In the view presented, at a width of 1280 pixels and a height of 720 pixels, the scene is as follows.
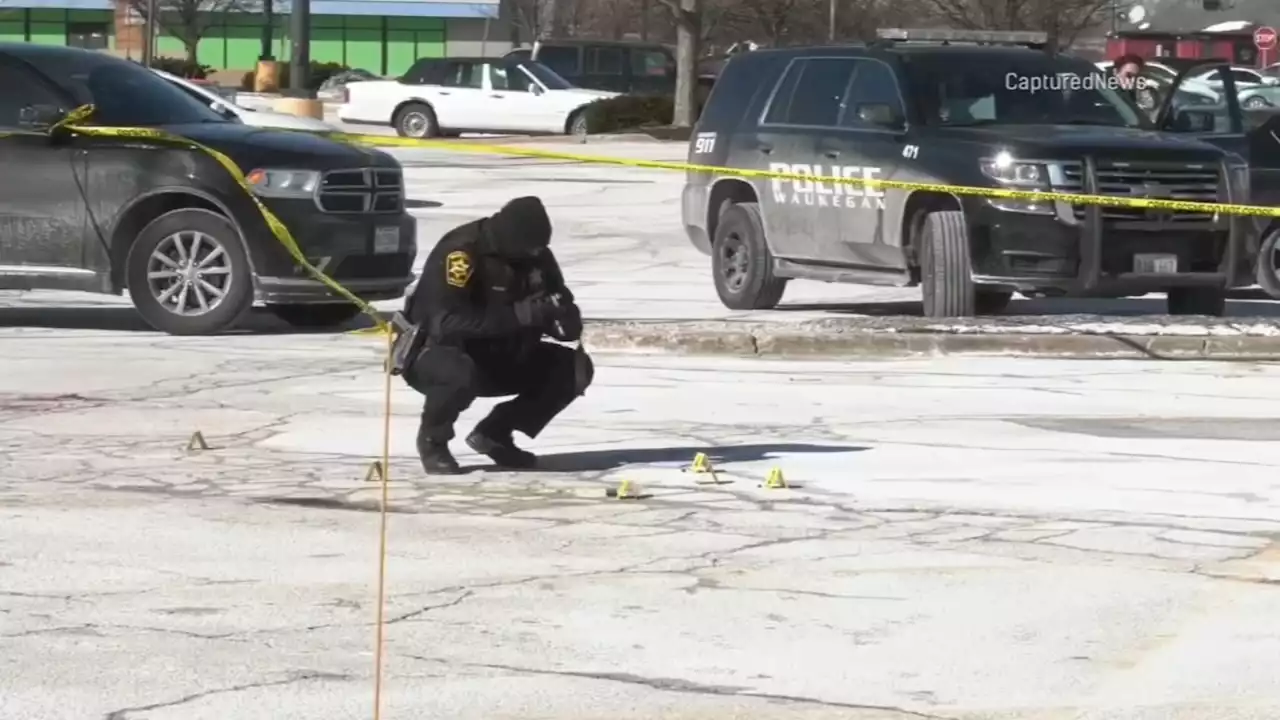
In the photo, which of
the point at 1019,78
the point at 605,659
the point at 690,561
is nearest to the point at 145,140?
the point at 1019,78

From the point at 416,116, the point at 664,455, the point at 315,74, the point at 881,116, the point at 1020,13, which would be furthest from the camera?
the point at 315,74

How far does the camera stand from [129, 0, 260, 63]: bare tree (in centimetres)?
7906

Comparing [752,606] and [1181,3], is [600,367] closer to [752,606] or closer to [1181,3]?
[752,606]

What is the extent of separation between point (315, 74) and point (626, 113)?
39763 mm

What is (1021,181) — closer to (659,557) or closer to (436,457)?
(436,457)

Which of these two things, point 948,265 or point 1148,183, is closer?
point 1148,183

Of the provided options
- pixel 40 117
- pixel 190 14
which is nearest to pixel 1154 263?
pixel 40 117

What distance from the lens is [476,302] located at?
9172 millimetres

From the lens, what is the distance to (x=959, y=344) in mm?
13703

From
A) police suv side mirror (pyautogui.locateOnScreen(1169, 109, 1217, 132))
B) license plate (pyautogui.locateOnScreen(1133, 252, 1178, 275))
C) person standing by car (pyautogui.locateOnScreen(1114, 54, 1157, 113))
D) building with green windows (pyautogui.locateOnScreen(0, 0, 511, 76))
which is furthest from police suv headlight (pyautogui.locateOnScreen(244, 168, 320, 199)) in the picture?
building with green windows (pyautogui.locateOnScreen(0, 0, 511, 76))

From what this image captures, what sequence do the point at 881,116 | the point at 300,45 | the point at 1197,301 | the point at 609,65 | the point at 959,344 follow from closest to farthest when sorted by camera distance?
the point at 959,344
the point at 881,116
the point at 1197,301
the point at 300,45
the point at 609,65

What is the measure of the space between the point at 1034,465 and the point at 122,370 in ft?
16.8

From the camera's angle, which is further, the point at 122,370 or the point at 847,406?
the point at 122,370

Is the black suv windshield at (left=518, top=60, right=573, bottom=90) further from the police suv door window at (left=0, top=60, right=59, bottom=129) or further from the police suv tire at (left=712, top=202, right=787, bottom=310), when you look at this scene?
the police suv door window at (left=0, top=60, right=59, bottom=129)
